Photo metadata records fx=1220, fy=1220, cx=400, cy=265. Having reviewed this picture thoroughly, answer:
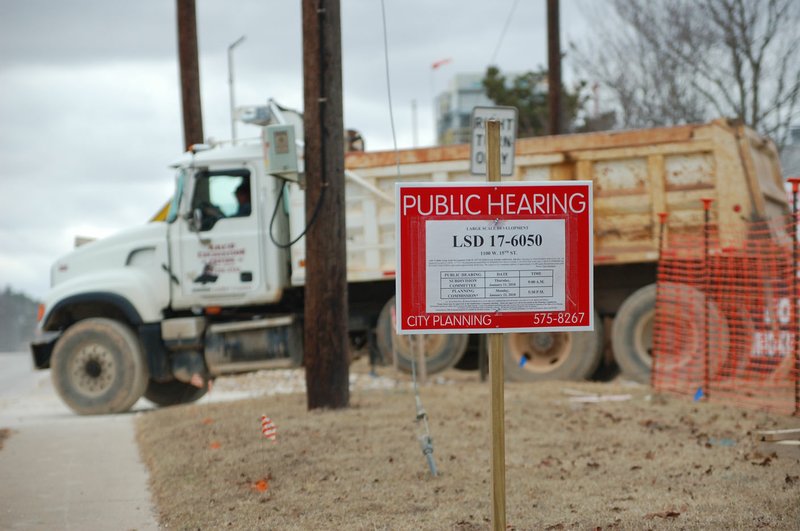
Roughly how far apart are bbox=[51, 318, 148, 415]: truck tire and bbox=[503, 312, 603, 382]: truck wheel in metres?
4.58

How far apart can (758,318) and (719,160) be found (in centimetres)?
189

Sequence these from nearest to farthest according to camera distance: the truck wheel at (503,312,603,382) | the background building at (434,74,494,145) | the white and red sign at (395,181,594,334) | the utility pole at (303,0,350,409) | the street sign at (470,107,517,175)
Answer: the white and red sign at (395,181,594,334) < the utility pole at (303,0,350,409) < the street sign at (470,107,517,175) < the truck wheel at (503,312,603,382) < the background building at (434,74,494,145)

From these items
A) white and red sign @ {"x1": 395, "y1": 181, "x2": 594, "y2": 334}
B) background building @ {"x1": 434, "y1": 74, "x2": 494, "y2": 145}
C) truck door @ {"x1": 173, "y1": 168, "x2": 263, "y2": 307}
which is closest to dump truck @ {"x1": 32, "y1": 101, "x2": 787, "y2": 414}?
truck door @ {"x1": 173, "y1": 168, "x2": 263, "y2": 307}

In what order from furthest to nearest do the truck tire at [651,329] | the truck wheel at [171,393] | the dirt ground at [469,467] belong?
the truck wheel at [171,393], the truck tire at [651,329], the dirt ground at [469,467]

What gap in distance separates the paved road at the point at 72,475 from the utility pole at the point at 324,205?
6.39 ft

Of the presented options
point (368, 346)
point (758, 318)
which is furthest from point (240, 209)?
point (758, 318)

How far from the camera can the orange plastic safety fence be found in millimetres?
13586

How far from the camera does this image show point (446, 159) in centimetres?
1518

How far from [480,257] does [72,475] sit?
5.11m

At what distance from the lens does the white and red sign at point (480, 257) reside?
5.70m

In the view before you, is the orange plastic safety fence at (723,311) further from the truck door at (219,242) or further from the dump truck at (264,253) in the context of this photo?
the truck door at (219,242)

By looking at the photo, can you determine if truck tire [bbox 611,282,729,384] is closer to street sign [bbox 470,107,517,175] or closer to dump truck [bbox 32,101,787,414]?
dump truck [bbox 32,101,787,414]

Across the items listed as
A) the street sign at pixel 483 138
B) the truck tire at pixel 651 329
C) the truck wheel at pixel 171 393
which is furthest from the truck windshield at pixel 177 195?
the truck tire at pixel 651 329

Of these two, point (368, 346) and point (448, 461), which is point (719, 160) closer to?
point (368, 346)
